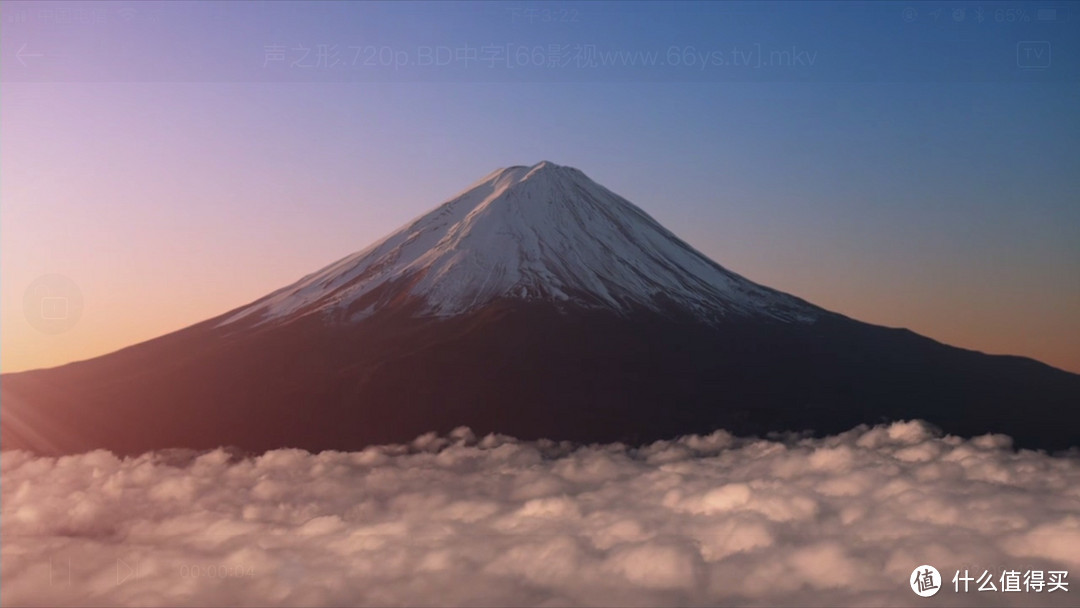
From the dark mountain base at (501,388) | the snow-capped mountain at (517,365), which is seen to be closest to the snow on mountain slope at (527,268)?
the snow-capped mountain at (517,365)

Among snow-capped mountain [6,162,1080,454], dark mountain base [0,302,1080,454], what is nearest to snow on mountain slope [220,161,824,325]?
snow-capped mountain [6,162,1080,454]

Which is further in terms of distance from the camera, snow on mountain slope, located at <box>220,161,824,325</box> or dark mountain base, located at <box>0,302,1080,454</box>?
snow on mountain slope, located at <box>220,161,824,325</box>

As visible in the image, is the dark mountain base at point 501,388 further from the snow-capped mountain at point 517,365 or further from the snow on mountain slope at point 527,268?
the snow on mountain slope at point 527,268

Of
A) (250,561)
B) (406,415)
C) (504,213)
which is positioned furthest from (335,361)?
(504,213)

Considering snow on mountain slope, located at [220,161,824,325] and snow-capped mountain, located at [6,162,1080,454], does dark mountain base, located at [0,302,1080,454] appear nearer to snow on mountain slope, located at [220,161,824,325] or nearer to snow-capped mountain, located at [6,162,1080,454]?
snow-capped mountain, located at [6,162,1080,454]

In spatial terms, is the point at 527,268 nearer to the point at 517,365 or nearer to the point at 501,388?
the point at 517,365

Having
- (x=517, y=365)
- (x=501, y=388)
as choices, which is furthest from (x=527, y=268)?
(x=501, y=388)
